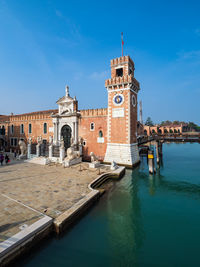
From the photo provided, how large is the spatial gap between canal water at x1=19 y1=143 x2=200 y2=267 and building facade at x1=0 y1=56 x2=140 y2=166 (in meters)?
7.91

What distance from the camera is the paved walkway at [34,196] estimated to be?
5.99 m

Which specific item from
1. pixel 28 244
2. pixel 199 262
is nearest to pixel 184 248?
pixel 199 262

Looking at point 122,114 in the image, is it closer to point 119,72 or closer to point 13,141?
point 119,72

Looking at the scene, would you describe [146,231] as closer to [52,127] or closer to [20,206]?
[20,206]

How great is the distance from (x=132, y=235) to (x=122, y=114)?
1431cm

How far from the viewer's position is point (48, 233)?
593 centimetres

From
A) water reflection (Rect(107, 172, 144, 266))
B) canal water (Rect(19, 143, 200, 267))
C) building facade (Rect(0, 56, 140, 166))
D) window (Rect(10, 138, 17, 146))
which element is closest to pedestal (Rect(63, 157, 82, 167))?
building facade (Rect(0, 56, 140, 166))

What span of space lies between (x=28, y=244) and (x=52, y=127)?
2171cm

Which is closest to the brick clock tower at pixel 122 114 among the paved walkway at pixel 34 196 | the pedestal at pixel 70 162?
the pedestal at pixel 70 162

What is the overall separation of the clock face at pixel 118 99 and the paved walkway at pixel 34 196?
10.6 m

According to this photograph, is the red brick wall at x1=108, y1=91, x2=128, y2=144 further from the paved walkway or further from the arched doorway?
the arched doorway

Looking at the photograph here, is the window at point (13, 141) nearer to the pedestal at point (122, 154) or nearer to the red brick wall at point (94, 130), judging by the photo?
the red brick wall at point (94, 130)

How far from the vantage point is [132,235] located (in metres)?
6.58

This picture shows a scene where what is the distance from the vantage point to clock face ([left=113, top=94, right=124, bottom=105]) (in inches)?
742
